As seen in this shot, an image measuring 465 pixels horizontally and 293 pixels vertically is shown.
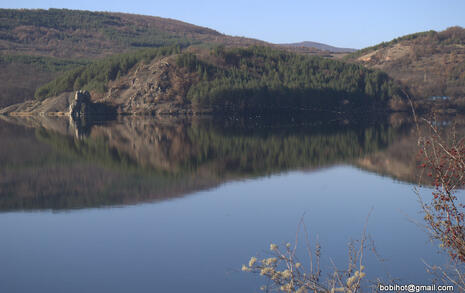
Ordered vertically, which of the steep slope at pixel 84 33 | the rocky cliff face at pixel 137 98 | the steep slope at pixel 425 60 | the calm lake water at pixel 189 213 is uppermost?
the steep slope at pixel 84 33

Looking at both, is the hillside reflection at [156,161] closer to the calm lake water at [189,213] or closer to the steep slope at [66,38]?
the calm lake water at [189,213]

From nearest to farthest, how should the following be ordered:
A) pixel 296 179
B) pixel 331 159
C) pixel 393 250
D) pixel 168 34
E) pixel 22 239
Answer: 1. pixel 393 250
2. pixel 22 239
3. pixel 296 179
4. pixel 331 159
5. pixel 168 34

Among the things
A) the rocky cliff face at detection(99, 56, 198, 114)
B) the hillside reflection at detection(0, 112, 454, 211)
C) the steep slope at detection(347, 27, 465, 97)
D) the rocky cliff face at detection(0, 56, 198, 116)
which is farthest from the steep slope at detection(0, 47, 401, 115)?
the hillside reflection at detection(0, 112, 454, 211)

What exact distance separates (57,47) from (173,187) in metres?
136

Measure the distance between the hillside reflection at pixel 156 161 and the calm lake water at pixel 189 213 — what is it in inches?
3.0

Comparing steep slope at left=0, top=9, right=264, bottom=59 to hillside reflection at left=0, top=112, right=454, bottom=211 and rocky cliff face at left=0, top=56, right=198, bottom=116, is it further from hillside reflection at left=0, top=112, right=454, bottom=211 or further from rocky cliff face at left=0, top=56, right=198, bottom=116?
hillside reflection at left=0, top=112, right=454, bottom=211

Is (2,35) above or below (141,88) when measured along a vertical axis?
above

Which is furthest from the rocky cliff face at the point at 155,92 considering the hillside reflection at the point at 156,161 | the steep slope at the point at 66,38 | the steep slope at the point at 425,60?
the steep slope at the point at 425,60

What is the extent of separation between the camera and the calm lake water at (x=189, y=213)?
10477 mm

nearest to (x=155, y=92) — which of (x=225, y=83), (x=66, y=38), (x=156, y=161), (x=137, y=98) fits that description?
(x=137, y=98)

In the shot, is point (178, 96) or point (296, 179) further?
point (178, 96)

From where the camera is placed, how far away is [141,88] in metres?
73.1

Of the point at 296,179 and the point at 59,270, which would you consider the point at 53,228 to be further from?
the point at 296,179

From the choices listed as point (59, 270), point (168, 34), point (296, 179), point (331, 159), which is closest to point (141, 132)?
point (331, 159)
